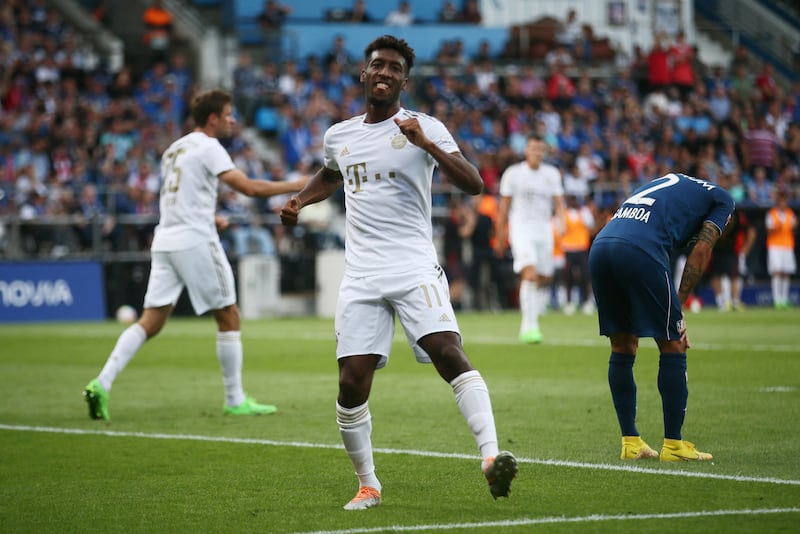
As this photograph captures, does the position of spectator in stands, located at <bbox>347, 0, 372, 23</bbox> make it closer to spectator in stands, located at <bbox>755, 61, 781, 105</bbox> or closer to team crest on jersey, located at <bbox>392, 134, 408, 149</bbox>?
spectator in stands, located at <bbox>755, 61, 781, 105</bbox>

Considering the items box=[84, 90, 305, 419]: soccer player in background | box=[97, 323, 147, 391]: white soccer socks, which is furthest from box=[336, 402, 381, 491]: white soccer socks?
box=[97, 323, 147, 391]: white soccer socks

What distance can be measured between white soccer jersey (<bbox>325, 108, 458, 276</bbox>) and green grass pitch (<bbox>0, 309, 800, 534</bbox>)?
50.3 inches

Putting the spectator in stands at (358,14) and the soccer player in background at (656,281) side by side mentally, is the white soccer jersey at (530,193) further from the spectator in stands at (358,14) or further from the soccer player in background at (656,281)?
the spectator in stands at (358,14)

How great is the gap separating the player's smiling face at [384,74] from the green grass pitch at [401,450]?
212 cm

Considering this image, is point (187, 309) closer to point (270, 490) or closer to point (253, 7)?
point (253, 7)

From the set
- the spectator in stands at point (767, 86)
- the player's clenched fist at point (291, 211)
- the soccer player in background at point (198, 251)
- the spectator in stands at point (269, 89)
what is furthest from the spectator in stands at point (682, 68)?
the player's clenched fist at point (291, 211)

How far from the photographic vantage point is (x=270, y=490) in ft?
25.1

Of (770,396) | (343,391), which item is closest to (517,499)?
(343,391)

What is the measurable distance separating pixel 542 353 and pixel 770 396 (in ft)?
17.8

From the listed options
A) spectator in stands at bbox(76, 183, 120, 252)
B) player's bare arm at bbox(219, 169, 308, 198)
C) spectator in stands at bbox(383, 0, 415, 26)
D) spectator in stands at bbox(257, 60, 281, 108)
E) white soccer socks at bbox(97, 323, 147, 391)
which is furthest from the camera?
spectator in stands at bbox(383, 0, 415, 26)

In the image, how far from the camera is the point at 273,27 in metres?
36.2

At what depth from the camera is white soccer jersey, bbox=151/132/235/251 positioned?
11547mm

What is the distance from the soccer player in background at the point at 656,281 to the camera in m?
8.18

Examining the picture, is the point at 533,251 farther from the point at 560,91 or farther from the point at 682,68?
the point at 682,68
